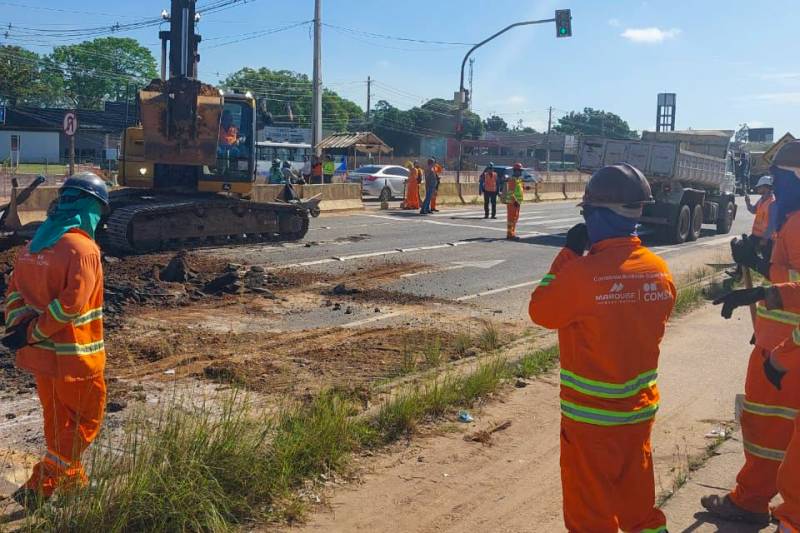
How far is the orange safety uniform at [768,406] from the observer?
14.3 feet

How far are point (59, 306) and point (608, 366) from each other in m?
2.76

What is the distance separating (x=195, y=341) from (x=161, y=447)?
4211mm

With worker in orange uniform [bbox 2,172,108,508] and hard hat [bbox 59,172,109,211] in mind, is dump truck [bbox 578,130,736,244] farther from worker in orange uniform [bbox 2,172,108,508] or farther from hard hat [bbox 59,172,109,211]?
worker in orange uniform [bbox 2,172,108,508]

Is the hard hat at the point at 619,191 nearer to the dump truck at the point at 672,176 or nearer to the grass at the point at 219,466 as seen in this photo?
the grass at the point at 219,466

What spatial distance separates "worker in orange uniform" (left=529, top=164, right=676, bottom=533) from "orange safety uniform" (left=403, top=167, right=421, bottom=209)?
25395mm

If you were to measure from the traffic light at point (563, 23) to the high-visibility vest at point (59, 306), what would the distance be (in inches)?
1133

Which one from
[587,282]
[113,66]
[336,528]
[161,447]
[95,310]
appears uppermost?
[113,66]

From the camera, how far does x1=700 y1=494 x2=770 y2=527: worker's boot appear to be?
4672 millimetres

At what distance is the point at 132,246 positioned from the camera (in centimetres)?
1473

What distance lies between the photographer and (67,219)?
453 centimetres

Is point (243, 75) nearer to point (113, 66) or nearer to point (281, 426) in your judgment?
point (113, 66)

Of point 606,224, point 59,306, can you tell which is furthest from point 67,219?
point 606,224

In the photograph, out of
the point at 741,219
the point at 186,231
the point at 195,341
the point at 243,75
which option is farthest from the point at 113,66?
the point at 195,341

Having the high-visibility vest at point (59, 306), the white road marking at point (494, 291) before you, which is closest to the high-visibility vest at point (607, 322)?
the high-visibility vest at point (59, 306)
